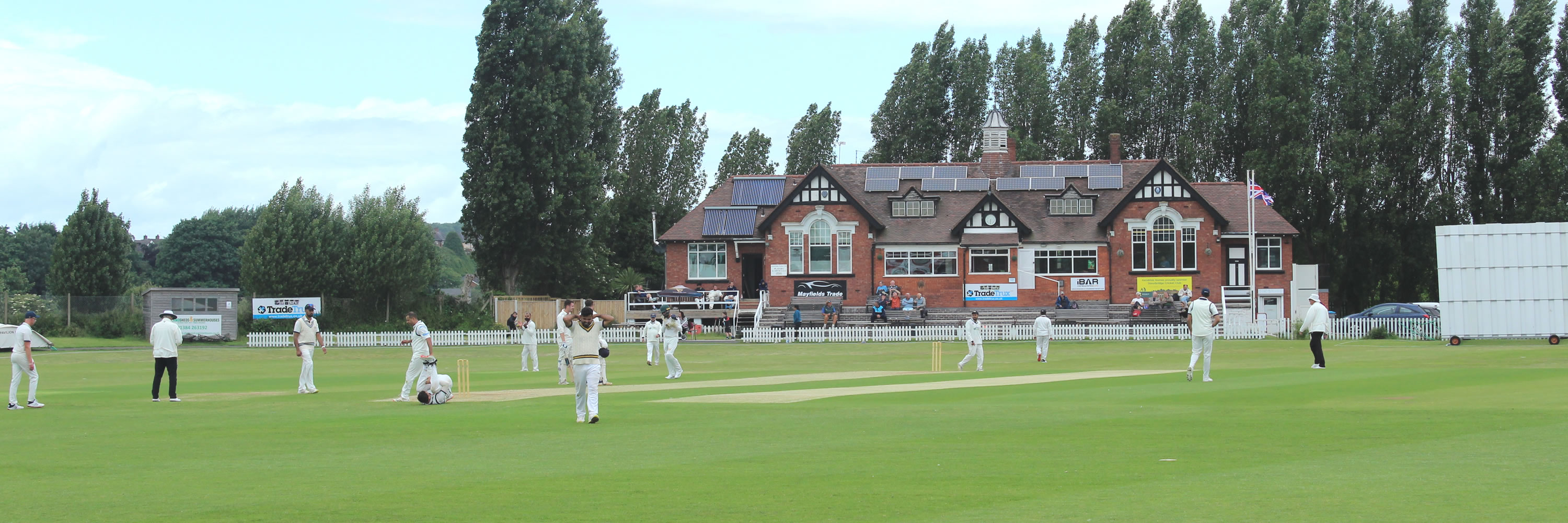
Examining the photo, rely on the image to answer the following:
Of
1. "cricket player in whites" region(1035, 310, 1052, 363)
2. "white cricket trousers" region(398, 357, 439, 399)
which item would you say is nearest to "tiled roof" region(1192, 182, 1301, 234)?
"cricket player in whites" region(1035, 310, 1052, 363)

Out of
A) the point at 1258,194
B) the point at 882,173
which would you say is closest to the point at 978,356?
the point at 1258,194

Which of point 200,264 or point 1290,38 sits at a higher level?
point 1290,38

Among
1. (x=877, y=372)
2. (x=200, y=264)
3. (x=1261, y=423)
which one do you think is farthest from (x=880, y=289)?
(x=200, y=264)

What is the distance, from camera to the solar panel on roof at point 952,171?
2571 inches

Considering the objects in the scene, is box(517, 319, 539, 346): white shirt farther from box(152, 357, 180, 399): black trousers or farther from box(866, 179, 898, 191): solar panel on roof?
box(866, 179, 898, 191): solar panel on roof

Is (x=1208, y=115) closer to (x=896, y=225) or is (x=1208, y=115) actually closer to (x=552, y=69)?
(x=896, y=225)

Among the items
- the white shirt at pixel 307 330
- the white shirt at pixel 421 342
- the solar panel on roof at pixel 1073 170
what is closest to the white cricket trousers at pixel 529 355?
the white shirt at pixel 307 330

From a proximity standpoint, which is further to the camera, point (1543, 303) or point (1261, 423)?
point (1543, 303)

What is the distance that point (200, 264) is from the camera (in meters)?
107

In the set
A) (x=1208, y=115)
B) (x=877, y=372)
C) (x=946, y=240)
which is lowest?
(x=877, y=372)

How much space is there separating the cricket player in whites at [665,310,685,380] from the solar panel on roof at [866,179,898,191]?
113ft

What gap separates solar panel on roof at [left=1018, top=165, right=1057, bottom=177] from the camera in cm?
6469

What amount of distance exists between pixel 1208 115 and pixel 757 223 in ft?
78.1

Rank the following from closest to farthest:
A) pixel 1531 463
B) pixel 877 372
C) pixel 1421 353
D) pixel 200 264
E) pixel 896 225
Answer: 1. pixel 1531 463
2. pixel 877 372
3. pixel 1421 353
4. pixel 896 225
5. pixel 200 264
